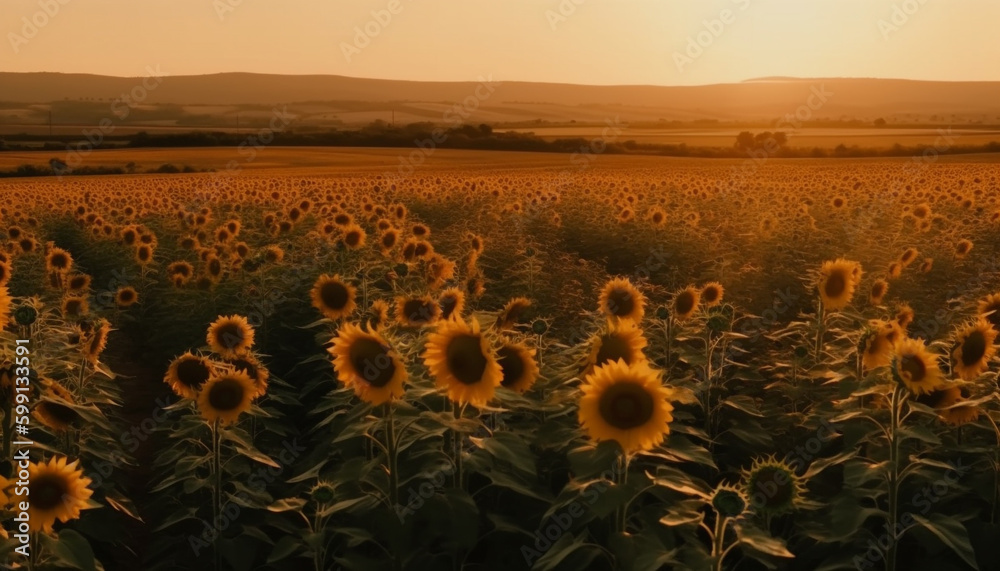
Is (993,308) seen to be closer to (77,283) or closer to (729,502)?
(729,502)

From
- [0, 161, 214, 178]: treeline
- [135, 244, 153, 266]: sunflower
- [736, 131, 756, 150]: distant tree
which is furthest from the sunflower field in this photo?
[736, 131, 756, 150]: distant tree

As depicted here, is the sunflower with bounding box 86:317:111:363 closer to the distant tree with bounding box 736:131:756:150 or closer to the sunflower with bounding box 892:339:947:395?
the sunflower with bounding box 892:339:947:395

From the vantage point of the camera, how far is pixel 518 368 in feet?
17.7

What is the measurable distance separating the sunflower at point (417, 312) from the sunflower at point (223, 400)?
1519 millimetres

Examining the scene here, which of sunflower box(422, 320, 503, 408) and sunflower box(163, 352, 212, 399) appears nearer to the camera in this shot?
sunflower box(422, 320, 503, 408)

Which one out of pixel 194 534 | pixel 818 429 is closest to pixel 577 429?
pixel 818 429

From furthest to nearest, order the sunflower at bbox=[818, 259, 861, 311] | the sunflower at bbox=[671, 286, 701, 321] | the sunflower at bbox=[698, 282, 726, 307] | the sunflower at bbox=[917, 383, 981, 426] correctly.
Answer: the sunflower at bbox=[698, 282, 726, 307], the sunflower at bbox=[818, 259, 861, 311], the sunflower at bbox=[671, 286, 701, 321], the sunflower at bbox=[917, 383, 981, 426]

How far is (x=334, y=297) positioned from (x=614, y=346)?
3.59 m

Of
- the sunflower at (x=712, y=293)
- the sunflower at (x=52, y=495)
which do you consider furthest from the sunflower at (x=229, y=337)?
the sunflower at (x=712, y=293)

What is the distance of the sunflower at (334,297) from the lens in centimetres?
805

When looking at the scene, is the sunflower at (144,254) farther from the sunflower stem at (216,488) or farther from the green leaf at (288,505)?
the green leaf at (288,505)

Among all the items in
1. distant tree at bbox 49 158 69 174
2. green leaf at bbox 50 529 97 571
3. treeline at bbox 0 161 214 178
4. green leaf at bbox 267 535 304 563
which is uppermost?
distant tree at bbox 49 158 69 174

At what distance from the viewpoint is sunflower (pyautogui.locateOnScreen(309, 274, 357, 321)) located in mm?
8047

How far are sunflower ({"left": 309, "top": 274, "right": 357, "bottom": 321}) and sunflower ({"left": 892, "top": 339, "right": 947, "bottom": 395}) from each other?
4.69m
